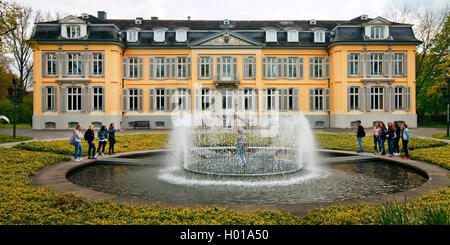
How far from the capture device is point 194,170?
12.0m

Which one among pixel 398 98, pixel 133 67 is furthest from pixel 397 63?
pixel 133 67

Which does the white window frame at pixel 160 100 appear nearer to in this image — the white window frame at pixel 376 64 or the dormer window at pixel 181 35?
the dormer window at pixel 181 35

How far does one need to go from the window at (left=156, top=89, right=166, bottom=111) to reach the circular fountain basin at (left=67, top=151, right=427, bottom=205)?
2252 centimetres

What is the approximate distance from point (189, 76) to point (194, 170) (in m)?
24.6

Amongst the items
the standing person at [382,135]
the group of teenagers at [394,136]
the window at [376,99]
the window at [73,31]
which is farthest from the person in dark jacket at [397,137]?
the window at [73,31]

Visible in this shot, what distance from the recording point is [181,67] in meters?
35.5

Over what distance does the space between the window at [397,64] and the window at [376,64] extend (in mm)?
1354

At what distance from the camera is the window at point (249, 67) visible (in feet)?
115

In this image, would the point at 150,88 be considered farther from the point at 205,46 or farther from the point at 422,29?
the point at 422,29

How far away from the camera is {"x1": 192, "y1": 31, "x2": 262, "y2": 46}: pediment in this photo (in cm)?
3425

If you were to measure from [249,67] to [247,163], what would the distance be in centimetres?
2319

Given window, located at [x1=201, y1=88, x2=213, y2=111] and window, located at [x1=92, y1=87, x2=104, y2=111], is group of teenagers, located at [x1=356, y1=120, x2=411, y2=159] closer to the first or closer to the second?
window, located at [x1=201, y1=88, x2=213, y2=111]

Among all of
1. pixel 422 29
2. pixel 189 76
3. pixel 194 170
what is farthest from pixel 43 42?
pixel 422 29

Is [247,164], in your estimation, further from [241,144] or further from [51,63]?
[51,63]
